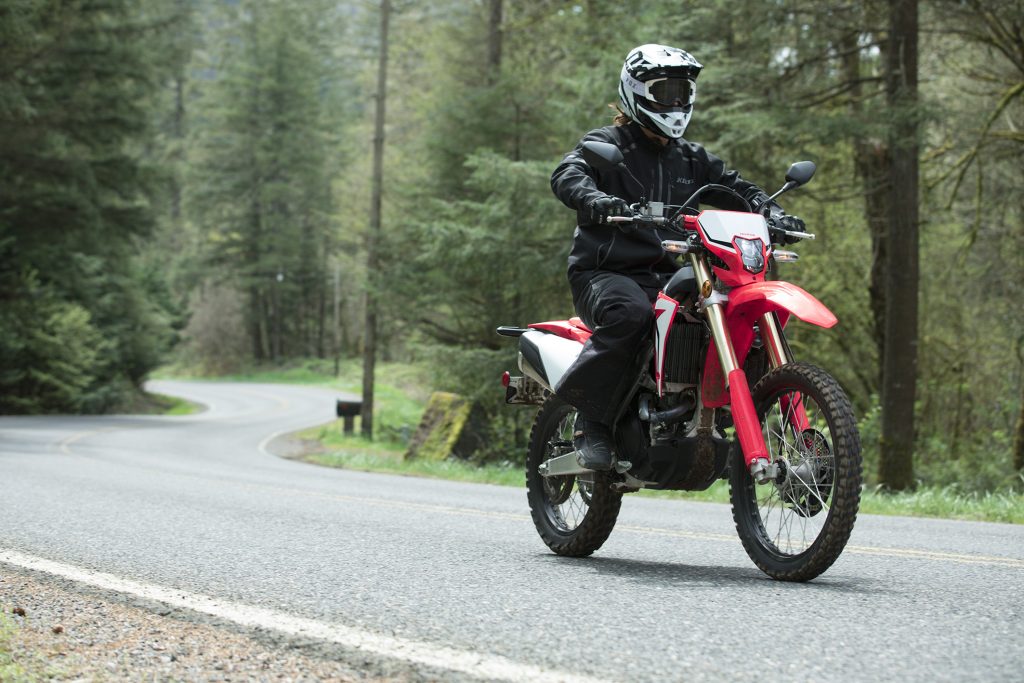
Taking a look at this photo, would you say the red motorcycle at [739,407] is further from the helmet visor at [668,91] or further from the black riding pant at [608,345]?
the helmet visor at [668,91]

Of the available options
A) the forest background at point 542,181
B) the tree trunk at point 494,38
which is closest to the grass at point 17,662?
the forest background at point 542,181

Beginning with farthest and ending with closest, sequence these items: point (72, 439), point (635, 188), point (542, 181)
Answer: point (72, 439)
point (542, 181)
point (635, 188)

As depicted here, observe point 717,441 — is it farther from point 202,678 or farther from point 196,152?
point 196,152

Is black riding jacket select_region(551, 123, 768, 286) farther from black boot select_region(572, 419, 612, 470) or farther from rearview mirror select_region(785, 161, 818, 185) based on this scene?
black boot select_region(572, 419, 612, 470)

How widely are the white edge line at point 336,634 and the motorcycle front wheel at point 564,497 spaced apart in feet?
6.62

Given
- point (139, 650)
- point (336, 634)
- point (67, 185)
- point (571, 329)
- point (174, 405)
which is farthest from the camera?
point (174, 405)

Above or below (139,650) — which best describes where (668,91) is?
above

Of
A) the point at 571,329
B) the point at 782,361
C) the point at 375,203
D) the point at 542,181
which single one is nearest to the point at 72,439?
the point at 375,203

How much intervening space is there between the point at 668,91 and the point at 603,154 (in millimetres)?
739

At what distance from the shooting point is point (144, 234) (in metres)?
A: 33.7

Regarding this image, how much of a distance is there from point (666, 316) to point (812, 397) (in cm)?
83

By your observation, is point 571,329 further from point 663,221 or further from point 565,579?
point 565,579

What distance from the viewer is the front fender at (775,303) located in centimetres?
434

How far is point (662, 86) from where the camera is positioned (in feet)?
17.6
